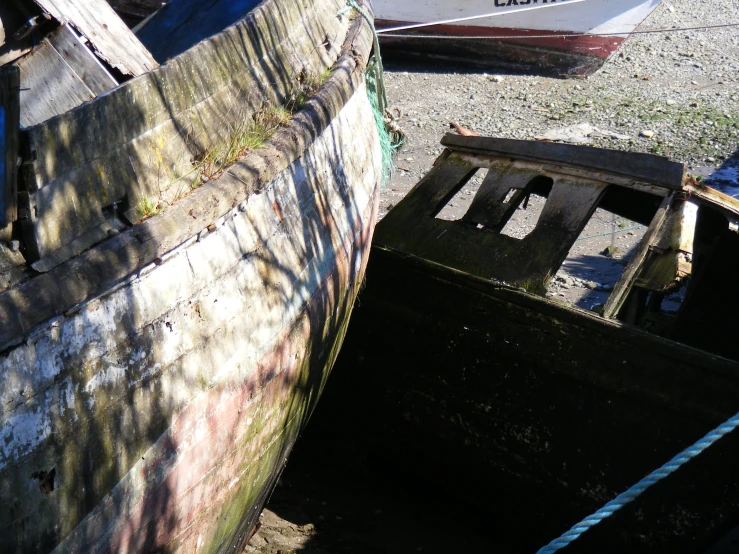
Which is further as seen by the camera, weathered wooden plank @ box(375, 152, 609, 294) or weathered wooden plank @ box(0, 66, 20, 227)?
weathered wooden plank @ box(375, 152, 609, 294)

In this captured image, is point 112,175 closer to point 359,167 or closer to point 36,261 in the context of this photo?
point 36,261

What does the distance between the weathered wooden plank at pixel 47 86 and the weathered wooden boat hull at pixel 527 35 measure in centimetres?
823

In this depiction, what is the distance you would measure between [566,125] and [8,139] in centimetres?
779

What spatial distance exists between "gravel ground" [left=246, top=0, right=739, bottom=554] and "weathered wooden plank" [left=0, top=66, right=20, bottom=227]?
99.3 inches

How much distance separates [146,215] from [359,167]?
176cm

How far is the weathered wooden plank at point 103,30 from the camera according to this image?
3051 mm

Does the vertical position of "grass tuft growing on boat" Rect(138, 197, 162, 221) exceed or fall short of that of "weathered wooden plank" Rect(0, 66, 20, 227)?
it falls short

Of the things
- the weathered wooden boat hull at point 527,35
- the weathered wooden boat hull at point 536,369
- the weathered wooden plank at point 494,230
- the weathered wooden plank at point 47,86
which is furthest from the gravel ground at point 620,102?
the weathered wooden plank at point 47,86

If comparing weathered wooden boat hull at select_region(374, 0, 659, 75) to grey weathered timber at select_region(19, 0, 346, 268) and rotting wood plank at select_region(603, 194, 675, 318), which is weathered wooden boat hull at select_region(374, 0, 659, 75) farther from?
grey weathered timber at select_region(19, 0, 346, 268)

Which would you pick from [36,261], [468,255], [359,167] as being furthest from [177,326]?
[468,255]

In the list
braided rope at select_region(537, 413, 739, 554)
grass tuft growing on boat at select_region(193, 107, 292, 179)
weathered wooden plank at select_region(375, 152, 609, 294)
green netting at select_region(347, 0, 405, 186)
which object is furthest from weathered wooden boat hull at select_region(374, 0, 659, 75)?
braided rope at select_region(537, 413, 739, 554)

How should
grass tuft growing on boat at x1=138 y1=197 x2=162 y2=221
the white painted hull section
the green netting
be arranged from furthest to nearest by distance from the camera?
the white painted hull section < the green netting < grass tuft growing on boat at x1=138 y1=197 x2=162 y2=221

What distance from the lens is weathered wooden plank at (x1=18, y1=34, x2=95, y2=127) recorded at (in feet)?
10.2

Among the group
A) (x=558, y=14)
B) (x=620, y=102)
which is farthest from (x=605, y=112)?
(x=558, y=14)
